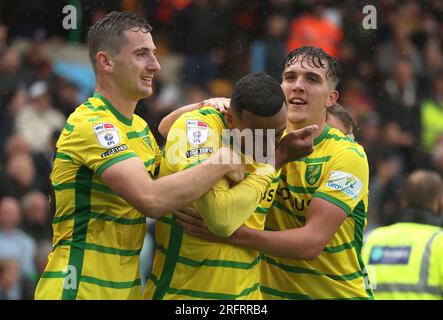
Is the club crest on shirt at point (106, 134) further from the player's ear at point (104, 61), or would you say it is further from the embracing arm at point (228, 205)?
the embracing arm at point (228, 205)

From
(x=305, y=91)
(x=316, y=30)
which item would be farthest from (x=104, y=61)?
(x=316, y=30)

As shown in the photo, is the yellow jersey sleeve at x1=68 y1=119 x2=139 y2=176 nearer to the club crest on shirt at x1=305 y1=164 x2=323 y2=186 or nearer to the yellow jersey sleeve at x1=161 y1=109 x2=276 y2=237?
the yellow jersey sleeve at x1=161 y1=109 x2=276 y2=237

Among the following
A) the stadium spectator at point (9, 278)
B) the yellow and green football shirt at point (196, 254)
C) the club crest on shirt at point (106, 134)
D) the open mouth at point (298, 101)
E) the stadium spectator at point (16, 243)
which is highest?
the open mouth at point (298, 101)

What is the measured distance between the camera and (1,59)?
9.98m

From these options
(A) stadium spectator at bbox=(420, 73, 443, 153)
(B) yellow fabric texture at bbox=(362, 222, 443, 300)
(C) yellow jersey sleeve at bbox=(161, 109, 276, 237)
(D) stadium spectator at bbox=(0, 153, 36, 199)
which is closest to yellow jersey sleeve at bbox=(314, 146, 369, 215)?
(C) yellow jersey sleeve at bbox=(161, 109, 276, 237)

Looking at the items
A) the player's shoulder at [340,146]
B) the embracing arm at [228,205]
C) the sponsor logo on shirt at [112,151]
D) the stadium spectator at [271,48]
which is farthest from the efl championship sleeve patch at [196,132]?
the stadium spectator at [271,48]

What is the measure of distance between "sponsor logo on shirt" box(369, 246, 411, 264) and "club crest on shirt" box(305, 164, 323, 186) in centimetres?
168

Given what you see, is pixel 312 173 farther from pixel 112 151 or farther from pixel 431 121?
pixel 431 121

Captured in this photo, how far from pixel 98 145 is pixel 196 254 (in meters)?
0.73

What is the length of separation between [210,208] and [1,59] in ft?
19.2

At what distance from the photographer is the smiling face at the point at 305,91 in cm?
546

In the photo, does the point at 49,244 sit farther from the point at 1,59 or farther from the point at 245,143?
the point at 245,143

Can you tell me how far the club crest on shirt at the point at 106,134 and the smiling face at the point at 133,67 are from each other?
293 millimetres
